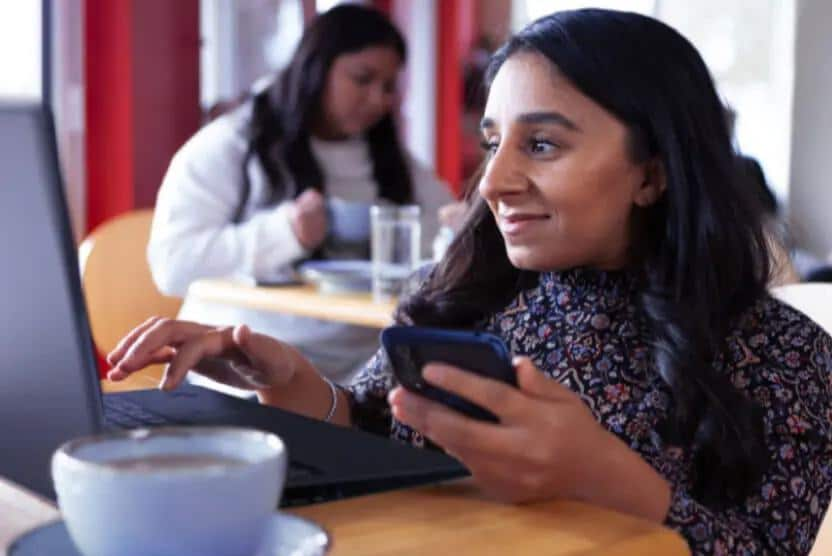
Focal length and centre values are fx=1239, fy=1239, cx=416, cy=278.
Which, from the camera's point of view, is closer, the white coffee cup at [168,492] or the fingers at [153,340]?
the white coffee cup at [168,492]

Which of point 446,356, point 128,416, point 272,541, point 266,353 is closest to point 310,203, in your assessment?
point 266,353

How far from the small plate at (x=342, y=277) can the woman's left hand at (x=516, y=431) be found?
1.42 meters

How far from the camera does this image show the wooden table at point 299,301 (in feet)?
6.57

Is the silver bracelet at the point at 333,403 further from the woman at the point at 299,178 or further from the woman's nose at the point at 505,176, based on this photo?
the woman at the point at 299,178

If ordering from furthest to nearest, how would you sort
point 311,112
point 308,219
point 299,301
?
1. point 311,112
2. point 308,219
3. point 299,301

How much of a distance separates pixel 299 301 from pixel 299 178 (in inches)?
20.0

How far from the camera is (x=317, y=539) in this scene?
2.02 feet

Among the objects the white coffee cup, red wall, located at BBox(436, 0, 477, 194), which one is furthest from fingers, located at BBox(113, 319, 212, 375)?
red wall, located at BBox(436, 0, 477, 194)

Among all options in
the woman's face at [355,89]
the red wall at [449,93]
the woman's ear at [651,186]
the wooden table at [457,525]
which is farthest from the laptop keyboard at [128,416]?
the red wall at [449,93]

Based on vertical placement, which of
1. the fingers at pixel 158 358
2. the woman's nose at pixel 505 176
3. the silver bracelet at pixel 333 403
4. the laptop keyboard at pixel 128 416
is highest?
the woman's nose at pixel 505 176

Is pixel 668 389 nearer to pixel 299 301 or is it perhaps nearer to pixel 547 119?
pixel 547 119

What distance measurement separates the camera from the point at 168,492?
0.52 metres

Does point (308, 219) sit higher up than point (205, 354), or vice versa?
point (205, 354)

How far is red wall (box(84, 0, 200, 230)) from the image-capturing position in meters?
3.54
